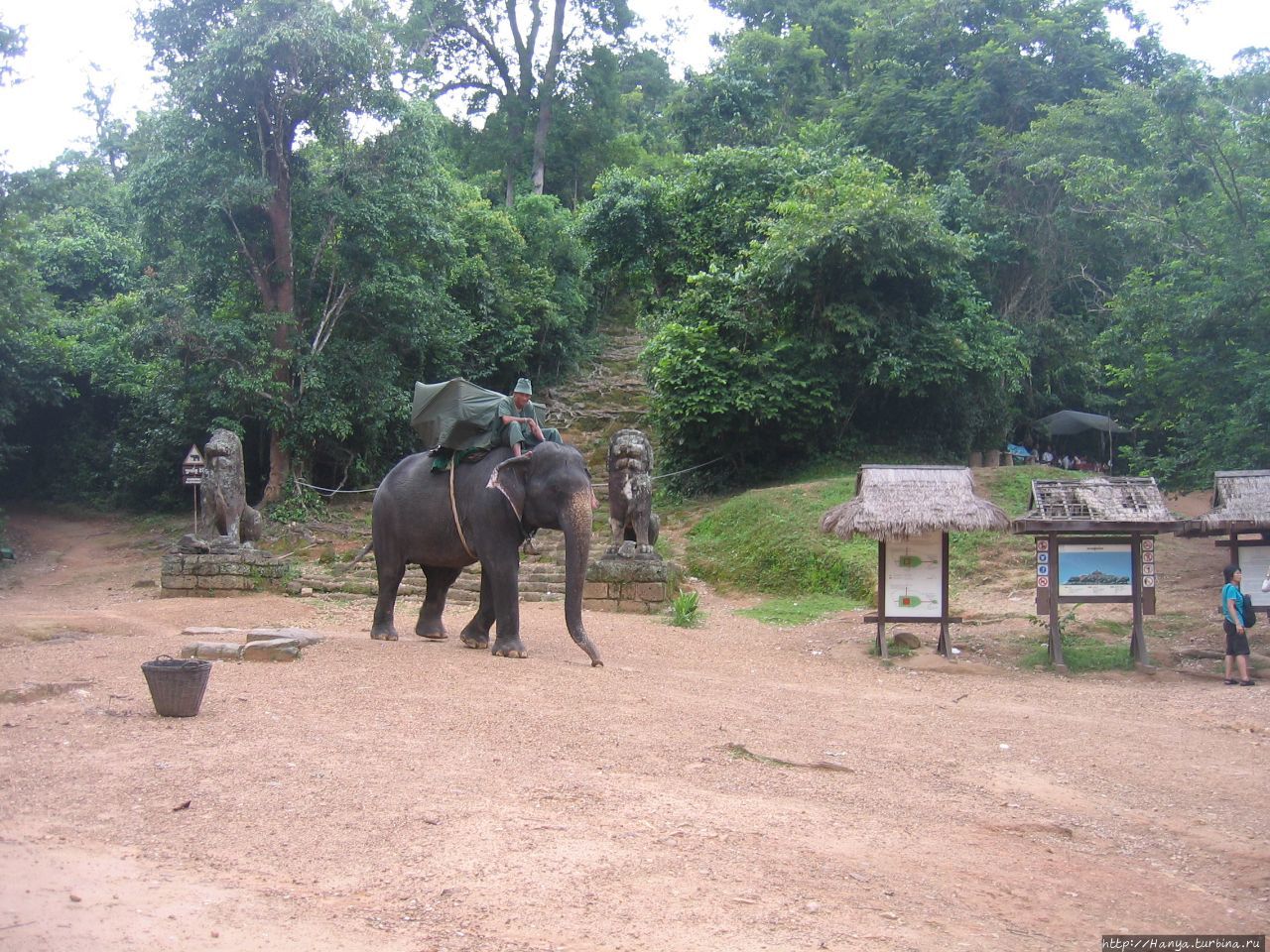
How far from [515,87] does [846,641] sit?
30078 millimetres

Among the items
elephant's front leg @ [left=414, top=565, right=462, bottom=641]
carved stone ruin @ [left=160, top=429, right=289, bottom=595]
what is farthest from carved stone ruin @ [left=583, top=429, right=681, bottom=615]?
carved stone ruin @ [left=160, top=429, right=289, bottom=595]

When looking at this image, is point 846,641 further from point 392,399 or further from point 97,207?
point 97,207

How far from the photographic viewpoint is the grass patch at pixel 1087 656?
12422 millimetres

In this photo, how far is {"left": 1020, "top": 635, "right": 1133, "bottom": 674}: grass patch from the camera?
40.8ft

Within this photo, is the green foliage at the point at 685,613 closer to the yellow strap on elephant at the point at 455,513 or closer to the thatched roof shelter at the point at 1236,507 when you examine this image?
the yellow strap on elephant at the point at 455,513

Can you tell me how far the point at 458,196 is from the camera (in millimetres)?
25359

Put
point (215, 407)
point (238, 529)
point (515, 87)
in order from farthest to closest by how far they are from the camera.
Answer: point (515, 87)
point (215, 407)
point (238, 529)

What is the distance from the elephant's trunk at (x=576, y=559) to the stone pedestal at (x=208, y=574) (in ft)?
27.1

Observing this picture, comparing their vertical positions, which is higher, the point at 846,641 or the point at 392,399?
the point at 392,399

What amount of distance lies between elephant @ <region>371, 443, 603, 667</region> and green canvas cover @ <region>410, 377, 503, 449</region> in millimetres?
212

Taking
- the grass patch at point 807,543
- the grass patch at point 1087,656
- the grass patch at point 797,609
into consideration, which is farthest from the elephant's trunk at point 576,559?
the grass patch at point 807,543

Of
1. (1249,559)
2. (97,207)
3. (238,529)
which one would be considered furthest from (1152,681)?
(97,207)

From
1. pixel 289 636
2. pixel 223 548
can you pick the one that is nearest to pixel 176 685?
pixel 289 636

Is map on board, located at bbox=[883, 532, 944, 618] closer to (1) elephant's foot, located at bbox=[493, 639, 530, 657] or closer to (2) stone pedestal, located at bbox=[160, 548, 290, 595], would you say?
(1) elephant's foot, located at bbox=[493, 639, 530, 657]
